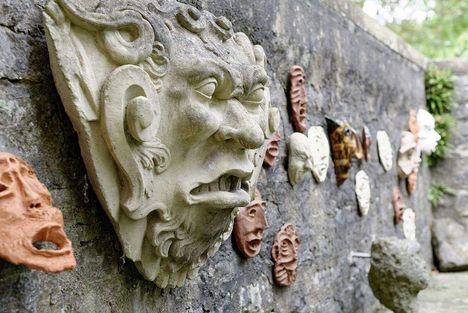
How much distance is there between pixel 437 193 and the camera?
5180 millimetres

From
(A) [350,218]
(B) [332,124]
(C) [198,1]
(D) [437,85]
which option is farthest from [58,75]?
(D) [437,85]

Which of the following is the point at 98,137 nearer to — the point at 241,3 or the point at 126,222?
the point at 126,222

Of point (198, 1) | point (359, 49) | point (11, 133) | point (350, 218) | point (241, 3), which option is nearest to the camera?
point (11, 133)

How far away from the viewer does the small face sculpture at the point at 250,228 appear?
2.10 m

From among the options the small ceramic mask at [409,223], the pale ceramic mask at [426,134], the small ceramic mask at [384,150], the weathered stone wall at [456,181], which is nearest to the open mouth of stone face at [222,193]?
the small ceramic mask at [384,150]

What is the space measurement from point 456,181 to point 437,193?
0.63ft

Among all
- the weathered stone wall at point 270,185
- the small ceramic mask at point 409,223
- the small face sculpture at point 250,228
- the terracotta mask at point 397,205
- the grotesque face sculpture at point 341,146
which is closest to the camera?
the weathered stone wall at point 270,185

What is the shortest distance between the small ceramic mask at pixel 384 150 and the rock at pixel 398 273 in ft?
3.59

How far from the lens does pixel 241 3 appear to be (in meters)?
2.22

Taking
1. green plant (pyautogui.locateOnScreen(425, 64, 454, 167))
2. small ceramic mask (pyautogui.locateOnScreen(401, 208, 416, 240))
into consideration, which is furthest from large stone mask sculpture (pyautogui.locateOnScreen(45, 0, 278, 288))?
green plant (pyautogui.locateOnScreen(425, 64, 454, 167))

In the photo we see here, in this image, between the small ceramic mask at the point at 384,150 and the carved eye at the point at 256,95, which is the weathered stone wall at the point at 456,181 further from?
the carved eye at the point at 256,95

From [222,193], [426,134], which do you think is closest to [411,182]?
[426,134]

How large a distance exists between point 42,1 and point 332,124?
6.40 feet

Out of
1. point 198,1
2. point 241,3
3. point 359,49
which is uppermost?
point 359,49
